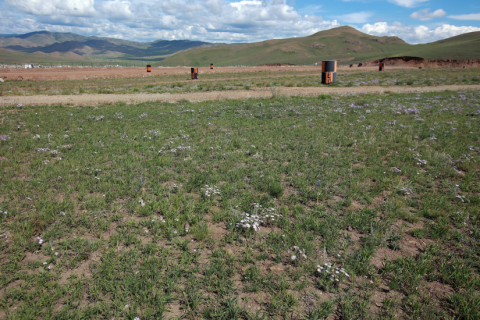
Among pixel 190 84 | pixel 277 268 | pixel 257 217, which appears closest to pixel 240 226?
pixel 257 217

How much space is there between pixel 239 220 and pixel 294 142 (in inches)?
218

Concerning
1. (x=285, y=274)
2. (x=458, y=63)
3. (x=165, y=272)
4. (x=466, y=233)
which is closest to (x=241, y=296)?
(x=285, y=274)

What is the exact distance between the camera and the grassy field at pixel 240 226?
3.82 metres

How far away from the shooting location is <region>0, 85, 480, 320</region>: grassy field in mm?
3820

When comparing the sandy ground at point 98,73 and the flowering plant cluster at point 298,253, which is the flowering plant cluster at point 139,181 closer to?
the flowering plant cluster at point 298,253

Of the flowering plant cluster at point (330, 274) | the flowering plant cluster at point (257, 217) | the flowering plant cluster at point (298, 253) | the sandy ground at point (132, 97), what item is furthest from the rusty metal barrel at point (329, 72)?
the flowering plant cluster at point (330, 274)

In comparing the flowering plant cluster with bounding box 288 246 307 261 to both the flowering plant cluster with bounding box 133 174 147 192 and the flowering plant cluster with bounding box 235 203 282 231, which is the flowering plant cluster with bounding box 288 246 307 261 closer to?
the flowering plant cluster with bounding box 235 203 282 231

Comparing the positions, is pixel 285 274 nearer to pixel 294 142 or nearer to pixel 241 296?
pixel 241 296

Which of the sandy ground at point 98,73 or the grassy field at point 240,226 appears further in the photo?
the sandy ground at point 98,73

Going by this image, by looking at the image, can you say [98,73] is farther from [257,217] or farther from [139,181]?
[257,217]

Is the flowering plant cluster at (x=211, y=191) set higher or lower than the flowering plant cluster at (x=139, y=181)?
lower

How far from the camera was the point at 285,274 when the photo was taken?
4328mm

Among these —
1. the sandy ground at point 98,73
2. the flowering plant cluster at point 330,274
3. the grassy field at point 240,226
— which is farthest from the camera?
the sandy ground at point 98,73

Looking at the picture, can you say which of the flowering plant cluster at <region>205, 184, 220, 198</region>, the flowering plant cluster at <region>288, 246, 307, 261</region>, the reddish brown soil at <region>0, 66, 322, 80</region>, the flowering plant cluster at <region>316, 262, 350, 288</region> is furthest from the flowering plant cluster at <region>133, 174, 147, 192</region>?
the reddish brown soil at <region>0, 66, 322, 80</region>
